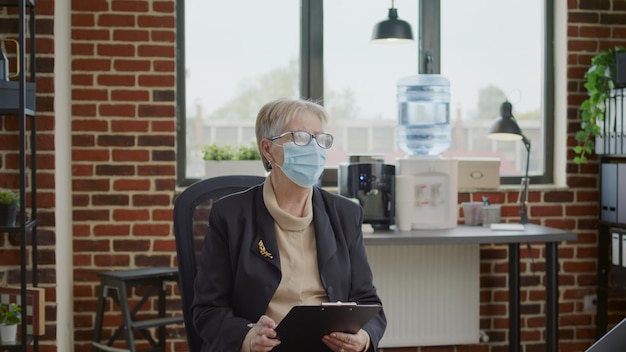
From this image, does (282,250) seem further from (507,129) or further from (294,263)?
(507,129)

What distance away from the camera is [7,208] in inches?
134

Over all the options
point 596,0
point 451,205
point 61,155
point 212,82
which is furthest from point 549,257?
point 61,155

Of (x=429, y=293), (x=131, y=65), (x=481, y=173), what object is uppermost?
(x=131, y=65)

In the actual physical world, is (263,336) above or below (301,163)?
below

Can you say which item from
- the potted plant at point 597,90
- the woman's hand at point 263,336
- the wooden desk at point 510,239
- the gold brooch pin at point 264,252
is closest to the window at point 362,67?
the potted plant at point 597,90

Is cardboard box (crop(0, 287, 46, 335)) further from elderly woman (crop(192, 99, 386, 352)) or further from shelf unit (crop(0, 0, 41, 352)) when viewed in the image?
elderly woman (crop(192, 99, 386, 352))

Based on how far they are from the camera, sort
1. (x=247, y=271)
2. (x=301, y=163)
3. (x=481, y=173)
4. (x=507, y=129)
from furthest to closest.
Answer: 1. (x=481, y=173)
2. (x=507, y=129)
3. (x=301, y=163)
4. (x=247, y=271)

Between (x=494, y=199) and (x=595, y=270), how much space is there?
0.67m

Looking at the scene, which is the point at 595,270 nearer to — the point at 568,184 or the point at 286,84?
the point at 568,184

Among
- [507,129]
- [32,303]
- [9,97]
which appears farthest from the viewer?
[507,129]

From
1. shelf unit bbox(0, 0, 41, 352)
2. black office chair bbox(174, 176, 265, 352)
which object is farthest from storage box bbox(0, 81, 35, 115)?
black office chair bbox(174, 176, 265, 352)

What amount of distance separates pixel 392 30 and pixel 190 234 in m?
2.08

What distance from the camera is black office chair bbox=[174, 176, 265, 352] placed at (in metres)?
2.21

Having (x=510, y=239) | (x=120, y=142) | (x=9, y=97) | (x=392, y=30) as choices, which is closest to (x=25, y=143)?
(x=9, y=97)
